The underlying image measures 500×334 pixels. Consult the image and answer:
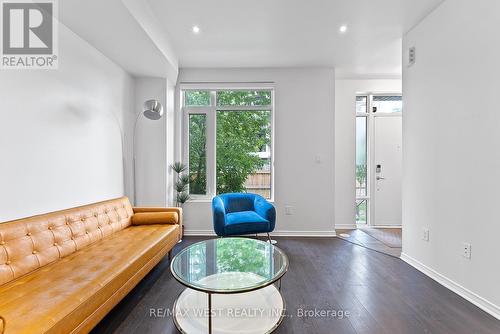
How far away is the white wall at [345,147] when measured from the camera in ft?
14.2

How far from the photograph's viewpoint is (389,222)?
4398 millimetres

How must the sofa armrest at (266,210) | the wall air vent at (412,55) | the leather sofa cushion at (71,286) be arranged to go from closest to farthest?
the leather sofa cushion at (71,286), the wall air vent at (412,55), the sofa armrest at (266,210)

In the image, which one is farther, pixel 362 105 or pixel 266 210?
pixel 362 105

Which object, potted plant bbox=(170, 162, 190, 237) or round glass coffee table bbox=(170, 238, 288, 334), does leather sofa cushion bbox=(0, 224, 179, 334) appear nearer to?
round glass coffee table bbox=(170, 238, 288, 334)

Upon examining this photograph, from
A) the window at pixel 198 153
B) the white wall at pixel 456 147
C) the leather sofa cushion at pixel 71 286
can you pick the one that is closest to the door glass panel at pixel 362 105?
the white wall at pixel 456 147

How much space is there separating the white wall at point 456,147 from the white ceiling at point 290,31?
1.36 feet

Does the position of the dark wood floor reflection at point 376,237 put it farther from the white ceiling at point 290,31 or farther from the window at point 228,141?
the white ceiling at point 290,31

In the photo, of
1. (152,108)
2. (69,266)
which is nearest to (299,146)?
(152,108)

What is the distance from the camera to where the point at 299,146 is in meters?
3.90

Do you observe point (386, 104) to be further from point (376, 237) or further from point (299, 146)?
point (376, 237)

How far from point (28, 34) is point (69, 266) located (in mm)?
1911

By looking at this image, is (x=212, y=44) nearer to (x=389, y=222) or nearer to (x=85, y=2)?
(x=85, y=2)

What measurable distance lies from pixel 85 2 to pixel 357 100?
429 cm

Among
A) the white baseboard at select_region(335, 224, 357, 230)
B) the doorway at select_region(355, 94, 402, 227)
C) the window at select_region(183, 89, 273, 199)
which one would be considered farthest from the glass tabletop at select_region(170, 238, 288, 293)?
the doorway at select_region(355, 94, 402, 227)
